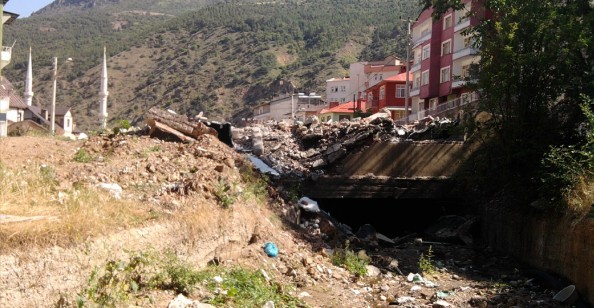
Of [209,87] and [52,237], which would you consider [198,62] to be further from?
[52,237]

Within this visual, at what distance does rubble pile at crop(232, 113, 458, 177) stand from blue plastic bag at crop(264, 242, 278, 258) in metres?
5.44

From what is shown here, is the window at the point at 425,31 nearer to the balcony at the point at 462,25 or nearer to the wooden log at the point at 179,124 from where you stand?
the balcony at the point at 462,25

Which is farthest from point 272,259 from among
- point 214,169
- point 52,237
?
point 52,237

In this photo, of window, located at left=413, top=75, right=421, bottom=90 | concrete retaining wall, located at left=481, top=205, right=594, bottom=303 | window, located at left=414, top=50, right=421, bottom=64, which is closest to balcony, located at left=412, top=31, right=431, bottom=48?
window, located at left=414, top=50, right=421, bottom=64

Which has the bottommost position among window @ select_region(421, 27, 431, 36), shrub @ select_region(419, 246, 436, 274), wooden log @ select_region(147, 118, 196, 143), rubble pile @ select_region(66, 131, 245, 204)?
shrub @ select_region(419, 246, 436, 274)

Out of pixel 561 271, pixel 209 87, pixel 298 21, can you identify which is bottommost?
pixel 561 271

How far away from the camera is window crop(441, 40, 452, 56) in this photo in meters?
39.2

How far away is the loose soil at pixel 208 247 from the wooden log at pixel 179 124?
67 centimetres

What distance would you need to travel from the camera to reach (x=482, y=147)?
607 inches

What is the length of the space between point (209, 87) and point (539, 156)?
7596 centimetres

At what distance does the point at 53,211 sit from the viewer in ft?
23.7

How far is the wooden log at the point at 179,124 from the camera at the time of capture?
596 inches

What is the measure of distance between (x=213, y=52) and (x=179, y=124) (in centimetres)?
8727

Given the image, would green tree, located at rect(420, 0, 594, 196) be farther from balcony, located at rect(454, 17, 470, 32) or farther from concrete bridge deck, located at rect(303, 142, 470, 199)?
balcony, located at rect(454, 17, 470, 32)
